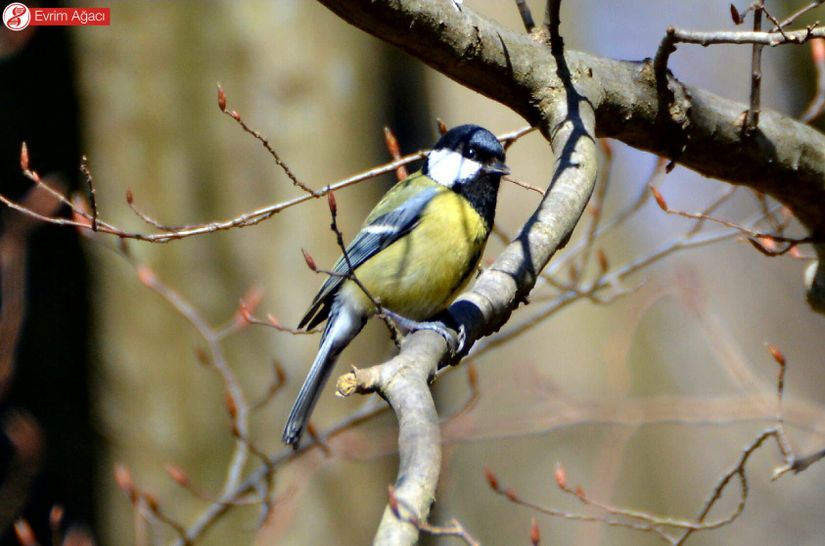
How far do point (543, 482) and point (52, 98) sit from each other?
200 inches

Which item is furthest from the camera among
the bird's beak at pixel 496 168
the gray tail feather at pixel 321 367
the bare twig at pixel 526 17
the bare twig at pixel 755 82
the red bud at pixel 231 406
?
the red bud at pixel 231 406

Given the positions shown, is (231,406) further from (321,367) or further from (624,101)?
(624,101)

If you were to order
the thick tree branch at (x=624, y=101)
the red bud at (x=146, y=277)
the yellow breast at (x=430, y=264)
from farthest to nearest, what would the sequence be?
the red bud at (x=146, y=277), the yellow breast at (x=430, y=264), the thick tree branch at (x=624, y=101)

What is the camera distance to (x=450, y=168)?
3582 millimetres

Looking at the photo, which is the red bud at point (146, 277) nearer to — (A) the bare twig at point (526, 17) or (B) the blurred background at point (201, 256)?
(B) the blurred background at point (201, 256)

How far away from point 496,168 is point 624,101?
843mm

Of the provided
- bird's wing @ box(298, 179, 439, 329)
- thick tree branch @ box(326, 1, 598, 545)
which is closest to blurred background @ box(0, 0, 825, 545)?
bird's wing @ box(298, 179, 439, 329)

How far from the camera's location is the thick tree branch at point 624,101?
227 cm

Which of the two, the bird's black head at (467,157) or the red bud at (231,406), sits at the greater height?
the bird's black head at (467,157)

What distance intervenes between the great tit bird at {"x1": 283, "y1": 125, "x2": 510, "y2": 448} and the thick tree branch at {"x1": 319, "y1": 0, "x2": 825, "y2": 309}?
0.75 metres

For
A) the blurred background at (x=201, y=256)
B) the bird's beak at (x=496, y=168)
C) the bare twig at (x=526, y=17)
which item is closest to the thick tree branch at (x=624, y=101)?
the bare twig at (x=526, y=17)

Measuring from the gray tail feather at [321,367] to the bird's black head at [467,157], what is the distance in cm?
71

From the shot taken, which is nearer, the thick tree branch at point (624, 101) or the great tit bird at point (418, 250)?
the thick tree branch at point (624, 101)

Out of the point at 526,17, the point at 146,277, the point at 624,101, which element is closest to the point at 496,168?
the point at 526,17
